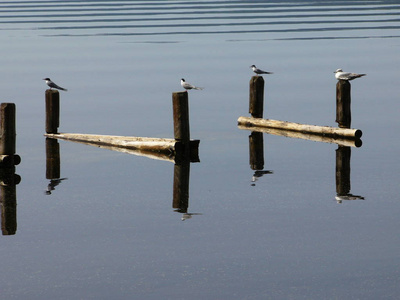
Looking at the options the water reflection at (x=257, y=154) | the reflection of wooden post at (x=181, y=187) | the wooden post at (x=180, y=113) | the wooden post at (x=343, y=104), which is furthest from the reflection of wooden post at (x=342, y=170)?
the wooden post at (x=180, y=113)

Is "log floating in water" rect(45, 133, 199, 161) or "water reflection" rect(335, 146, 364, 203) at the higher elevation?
"log floating in water" rect(45, 133, 199, 161)

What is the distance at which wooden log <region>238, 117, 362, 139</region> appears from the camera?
1029 inches

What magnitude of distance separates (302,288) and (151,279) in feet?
7.90

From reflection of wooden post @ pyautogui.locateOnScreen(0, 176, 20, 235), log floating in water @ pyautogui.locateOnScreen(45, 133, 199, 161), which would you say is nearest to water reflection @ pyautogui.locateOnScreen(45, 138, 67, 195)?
log floating in water @ pyautogui.locateOnScreen(45, 133, 199, 161)

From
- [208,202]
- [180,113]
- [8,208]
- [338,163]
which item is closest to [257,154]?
[338,163]

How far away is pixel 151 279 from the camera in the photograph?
14.5m

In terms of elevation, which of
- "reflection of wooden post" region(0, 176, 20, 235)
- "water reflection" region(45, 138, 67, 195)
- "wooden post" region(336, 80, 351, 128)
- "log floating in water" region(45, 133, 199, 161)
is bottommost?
"reflection of wooden post" region(0, 176, 20, 235)

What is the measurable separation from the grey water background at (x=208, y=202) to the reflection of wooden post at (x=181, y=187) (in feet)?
0.65

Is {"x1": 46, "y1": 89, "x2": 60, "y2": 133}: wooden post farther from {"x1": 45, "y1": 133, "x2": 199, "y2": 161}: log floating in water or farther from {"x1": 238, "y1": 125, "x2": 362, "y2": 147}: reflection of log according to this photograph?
{"x1": 238, "y1": 125, "x2": 362, "y2": 147}: reflection of log

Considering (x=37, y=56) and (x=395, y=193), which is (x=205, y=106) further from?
(x=37, y=56)

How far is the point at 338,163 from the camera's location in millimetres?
23906

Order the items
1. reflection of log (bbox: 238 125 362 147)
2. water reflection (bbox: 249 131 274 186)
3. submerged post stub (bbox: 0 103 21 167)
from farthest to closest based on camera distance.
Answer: reflection of log (bbox: 238 125 362 147)
water reflection (bbox: 249 131 274 186)
submerged post stub (bbox: 0 103 21 167)

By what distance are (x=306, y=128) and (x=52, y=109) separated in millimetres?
7506

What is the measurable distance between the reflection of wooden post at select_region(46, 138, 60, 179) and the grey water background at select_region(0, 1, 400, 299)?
223mm
